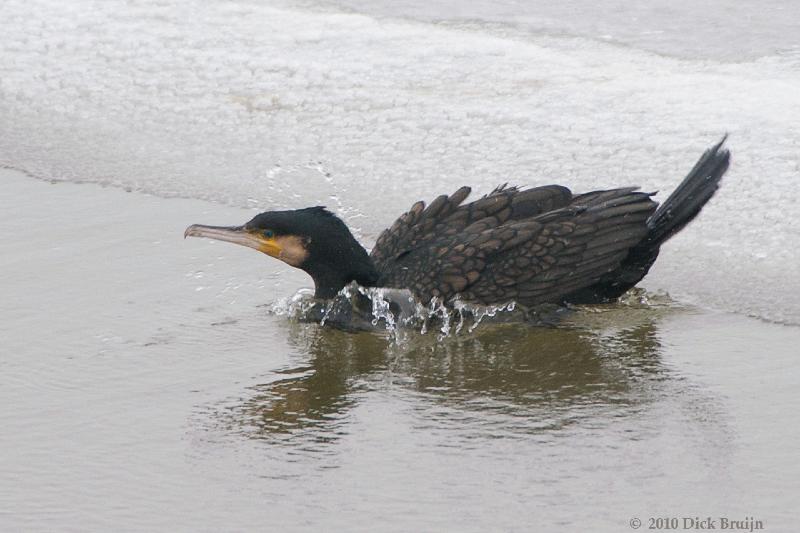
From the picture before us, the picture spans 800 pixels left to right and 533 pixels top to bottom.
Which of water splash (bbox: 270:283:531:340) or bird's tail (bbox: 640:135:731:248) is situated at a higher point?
bird's tail (bbox: 640:135:731:248)

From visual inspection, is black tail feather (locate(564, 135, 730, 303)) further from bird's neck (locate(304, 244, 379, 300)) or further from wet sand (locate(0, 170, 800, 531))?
bird's neck (locate(304, 244, 379, 300))

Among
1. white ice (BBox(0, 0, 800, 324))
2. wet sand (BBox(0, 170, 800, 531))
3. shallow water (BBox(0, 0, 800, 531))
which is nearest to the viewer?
wet sand (BBox(0, 170, 800, 531))

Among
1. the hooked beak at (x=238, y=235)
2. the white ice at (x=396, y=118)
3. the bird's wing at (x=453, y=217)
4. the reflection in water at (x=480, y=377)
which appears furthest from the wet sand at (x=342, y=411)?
the white ice at (x=396, y=118)

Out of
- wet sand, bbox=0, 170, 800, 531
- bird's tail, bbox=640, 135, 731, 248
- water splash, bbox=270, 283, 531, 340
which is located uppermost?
bird's tail, bbox=640, 135, 731, 248

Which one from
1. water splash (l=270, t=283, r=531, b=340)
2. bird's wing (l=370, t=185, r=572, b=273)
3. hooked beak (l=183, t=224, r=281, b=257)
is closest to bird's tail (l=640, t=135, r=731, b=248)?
bird's wing (l=370, t=185, r=572, b=273)

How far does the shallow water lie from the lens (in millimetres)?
4305

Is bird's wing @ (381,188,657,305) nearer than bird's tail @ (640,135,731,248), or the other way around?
bird's wing @ (381,188,657,305)

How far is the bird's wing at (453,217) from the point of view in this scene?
20.5 feet

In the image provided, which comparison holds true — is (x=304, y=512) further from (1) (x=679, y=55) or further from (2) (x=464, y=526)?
(1) (x=679, y=55)

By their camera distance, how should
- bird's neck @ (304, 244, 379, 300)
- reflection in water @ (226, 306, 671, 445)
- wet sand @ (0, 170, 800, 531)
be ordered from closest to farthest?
1. wet sand @ (0, 170, 800, 531)
2. reflection in water @ (226, 306, 671, 445)
3. bird's neck @ (304, 244, 379, 300)

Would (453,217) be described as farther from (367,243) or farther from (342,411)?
(342,411)

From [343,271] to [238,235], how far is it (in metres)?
Result: 0.49

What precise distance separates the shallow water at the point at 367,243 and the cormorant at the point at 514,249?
19 centimetres

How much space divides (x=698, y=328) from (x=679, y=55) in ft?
13.3
